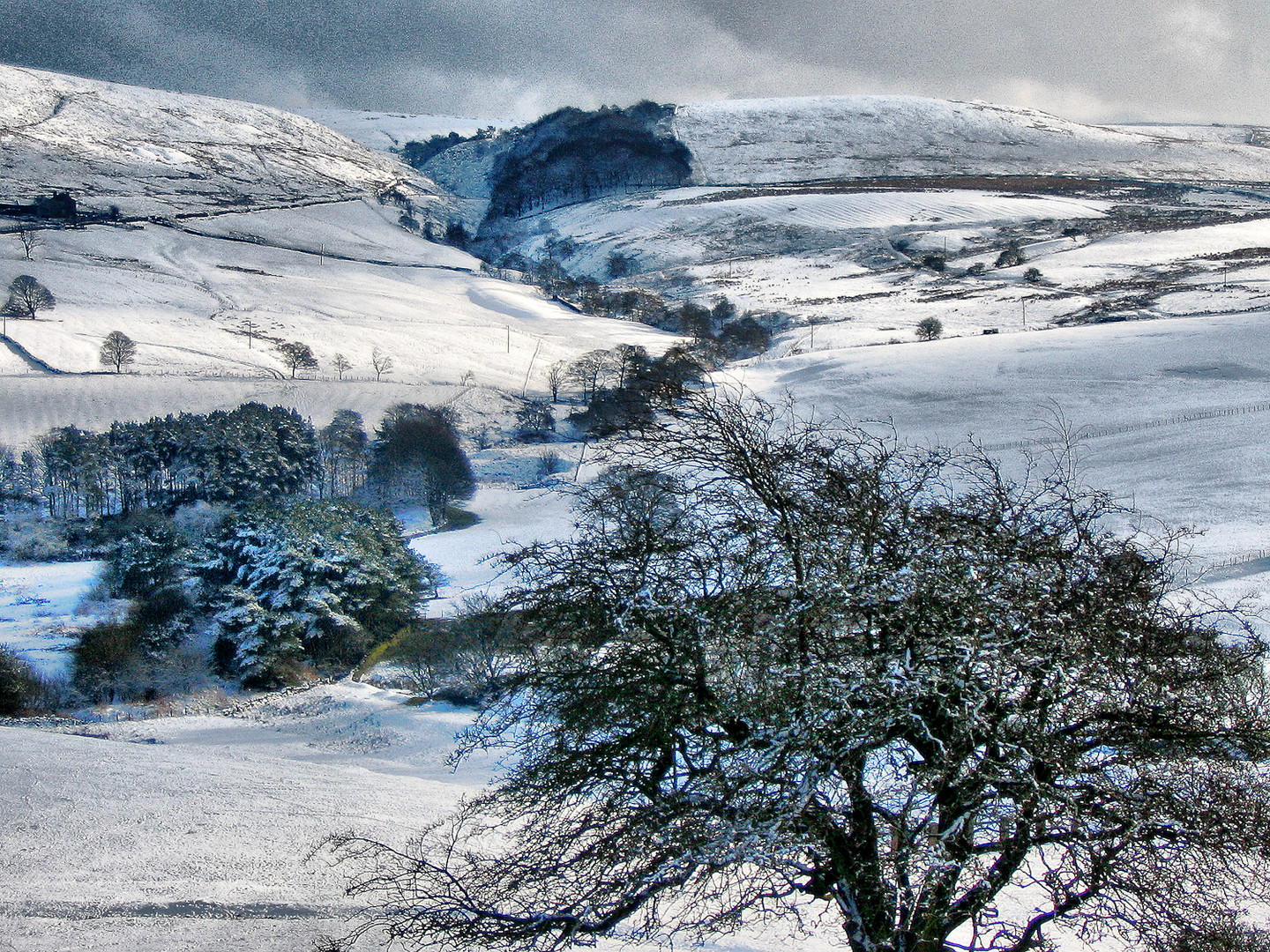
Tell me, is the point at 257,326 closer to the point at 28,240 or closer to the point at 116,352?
the point at 116,352

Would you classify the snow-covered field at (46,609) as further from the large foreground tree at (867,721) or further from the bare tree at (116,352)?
the large foreground tree at (867,721)

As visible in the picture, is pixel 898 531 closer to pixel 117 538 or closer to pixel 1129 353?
pixel 117 538

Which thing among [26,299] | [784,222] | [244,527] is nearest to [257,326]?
[26,299]

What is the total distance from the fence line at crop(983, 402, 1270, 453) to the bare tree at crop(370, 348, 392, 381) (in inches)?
1850

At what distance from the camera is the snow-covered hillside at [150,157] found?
132 metres

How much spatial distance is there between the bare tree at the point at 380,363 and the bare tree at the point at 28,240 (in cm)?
4341

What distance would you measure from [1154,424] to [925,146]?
514 feet

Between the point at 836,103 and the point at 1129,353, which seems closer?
the point at 1129,353

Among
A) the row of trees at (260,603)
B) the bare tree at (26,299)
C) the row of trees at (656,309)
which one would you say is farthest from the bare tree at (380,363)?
A: the row of trees at (260,603)

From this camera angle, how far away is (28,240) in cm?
9688

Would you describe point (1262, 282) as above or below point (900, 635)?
above

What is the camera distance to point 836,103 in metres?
198

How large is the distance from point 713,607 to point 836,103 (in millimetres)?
214797

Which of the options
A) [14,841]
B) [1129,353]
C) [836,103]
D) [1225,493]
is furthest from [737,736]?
[836,103]
